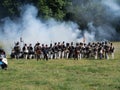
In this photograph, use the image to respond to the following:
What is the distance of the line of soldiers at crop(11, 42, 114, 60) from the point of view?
35.5m

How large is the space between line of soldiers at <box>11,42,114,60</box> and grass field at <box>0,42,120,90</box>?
18.3 ft

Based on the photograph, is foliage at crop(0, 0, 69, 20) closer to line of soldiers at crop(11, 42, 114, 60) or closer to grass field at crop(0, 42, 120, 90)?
line of soldiers at crop(11, 42, 114, 60)

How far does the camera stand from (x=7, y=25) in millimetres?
56219

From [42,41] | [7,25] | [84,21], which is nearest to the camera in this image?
[42,41]

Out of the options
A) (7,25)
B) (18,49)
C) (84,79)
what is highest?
(7,25)

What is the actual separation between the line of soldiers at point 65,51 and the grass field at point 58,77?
18.3ft

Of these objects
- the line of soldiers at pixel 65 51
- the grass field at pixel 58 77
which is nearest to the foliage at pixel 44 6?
the line of soldiers at pixel 65 51

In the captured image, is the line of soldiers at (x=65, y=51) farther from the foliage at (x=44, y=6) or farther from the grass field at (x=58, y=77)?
the foliage at (x=44, y=6)

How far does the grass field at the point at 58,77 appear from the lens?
20.6 m

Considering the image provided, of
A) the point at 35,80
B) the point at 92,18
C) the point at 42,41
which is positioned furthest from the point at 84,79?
the point at 92,18

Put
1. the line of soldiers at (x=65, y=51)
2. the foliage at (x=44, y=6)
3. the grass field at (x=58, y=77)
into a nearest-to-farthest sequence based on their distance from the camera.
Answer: the grass field at (x=58, y=77), the line of soldiers at (x=65, y=51), the foliage at (x=44, y=6)

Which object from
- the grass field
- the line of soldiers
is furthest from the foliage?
the grass field

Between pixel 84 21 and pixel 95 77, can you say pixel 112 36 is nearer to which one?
pixel 84 21

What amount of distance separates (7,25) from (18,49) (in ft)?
67.7
